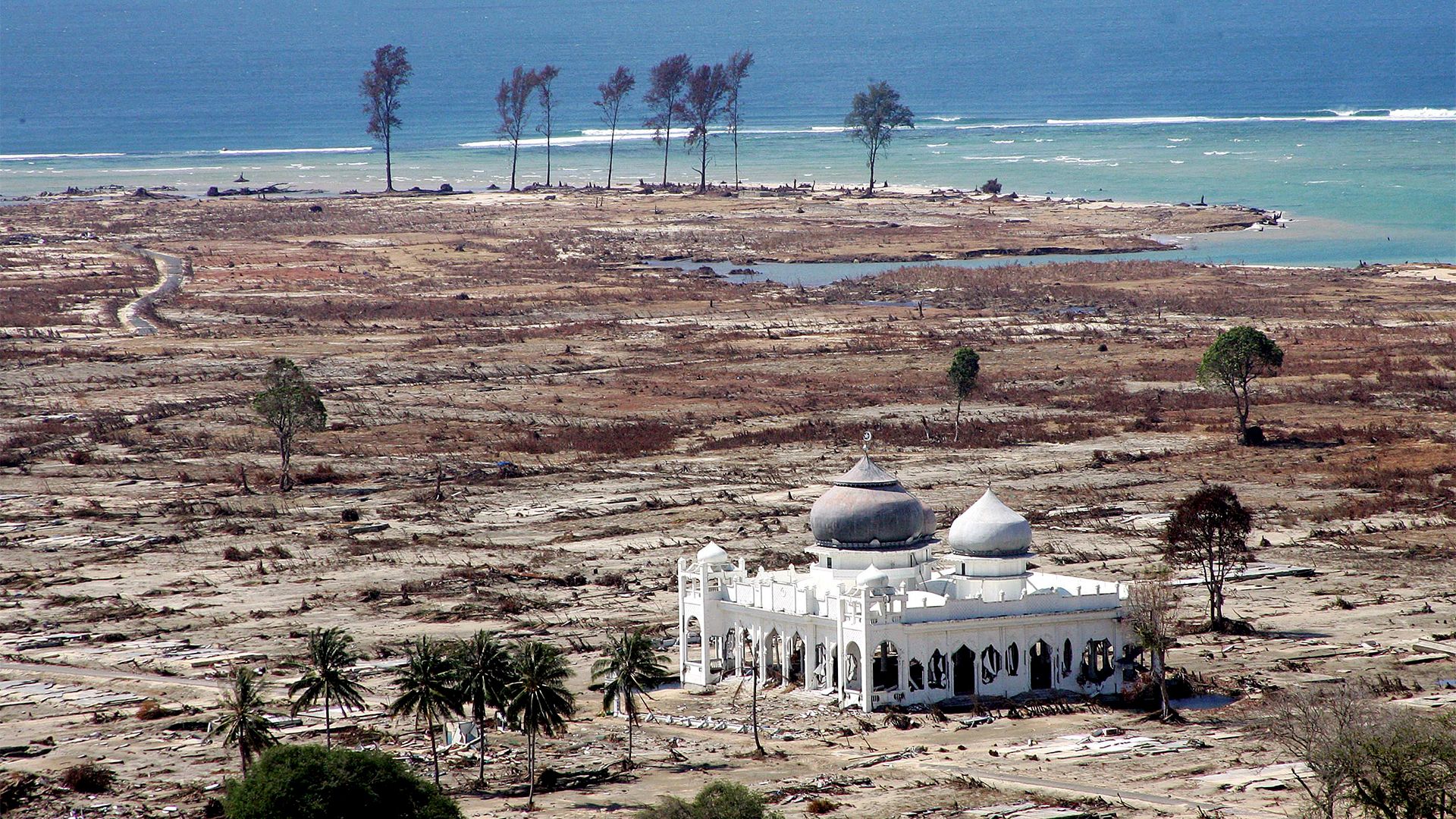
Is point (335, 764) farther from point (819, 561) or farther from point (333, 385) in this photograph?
point (333, 385)

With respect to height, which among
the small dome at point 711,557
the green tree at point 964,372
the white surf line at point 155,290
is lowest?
the small dome at point 711,557

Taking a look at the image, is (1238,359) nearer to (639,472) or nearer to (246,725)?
(639,472)

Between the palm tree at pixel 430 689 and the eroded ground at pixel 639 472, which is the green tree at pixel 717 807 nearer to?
the eroded ground at pixel 639 472

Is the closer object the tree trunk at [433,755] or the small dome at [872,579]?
the tree trunk at [433,755]

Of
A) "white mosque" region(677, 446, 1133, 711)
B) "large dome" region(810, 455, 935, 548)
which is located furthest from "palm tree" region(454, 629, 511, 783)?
"large dome" region(810, 455, 935, 548)

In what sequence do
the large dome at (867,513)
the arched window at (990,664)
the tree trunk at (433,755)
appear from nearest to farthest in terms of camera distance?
the tree trunk at (433,755)
the arched window at (990,664)
the large dome at (867,513)

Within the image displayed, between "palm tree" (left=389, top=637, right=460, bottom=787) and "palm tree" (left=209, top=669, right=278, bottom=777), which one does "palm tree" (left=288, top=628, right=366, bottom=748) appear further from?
"palm tree" (left=209, top=669, right=278, bottom=777)

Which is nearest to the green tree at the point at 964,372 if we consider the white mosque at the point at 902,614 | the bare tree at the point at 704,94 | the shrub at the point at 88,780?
the white mosque at the point at 902,614

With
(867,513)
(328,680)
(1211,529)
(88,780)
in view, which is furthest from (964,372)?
(88,780)
